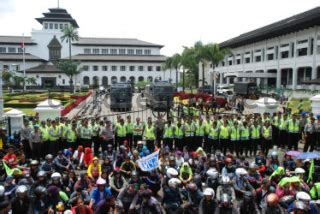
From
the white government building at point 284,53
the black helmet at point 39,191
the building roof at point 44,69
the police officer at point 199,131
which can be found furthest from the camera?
the building roof at point 44,69

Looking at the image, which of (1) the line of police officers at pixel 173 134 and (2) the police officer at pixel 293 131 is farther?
(2) the police officer at pixel 293 131

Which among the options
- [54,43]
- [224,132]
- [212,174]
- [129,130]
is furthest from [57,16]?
[212,174]

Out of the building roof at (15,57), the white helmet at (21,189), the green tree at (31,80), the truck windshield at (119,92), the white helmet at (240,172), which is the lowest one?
the white helmet at (21,189)

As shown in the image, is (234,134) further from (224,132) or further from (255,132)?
(255,132)

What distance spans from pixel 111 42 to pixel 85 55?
26.6 feet

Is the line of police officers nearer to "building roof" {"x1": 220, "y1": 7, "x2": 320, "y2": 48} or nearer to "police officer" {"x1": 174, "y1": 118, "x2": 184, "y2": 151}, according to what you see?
Answer: "police officer" {"x1": 174, "y1": 118, "x2": 184, "y2": 151}

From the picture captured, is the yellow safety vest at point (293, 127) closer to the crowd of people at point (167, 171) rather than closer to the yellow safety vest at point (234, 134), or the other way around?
the crowd of people at point (167, 171)

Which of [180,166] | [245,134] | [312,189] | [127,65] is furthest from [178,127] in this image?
[127,65]

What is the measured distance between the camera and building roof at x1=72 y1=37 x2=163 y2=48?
80.8 metres

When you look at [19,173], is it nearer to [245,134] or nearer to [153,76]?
[245,134]

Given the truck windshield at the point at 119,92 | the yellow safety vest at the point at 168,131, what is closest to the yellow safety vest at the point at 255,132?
the yellow safety vest at the point at 168,131

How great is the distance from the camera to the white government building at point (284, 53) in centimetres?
3538

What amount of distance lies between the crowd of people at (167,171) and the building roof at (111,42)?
7152 cm

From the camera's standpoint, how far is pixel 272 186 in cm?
730
